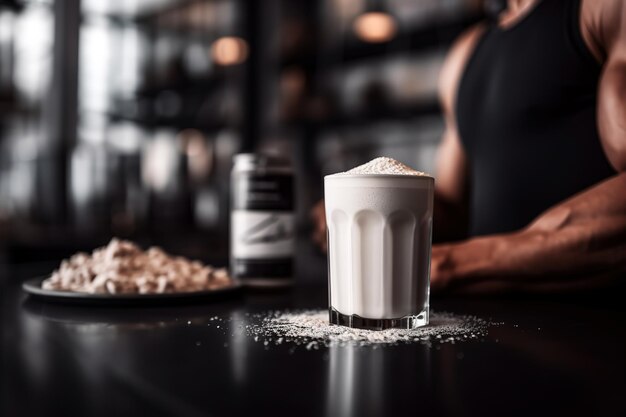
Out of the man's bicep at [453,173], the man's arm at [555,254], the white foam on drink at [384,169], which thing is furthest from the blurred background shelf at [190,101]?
the white foam on drink at [384,169]

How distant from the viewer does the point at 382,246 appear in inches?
25.8

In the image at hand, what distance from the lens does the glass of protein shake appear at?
64cm

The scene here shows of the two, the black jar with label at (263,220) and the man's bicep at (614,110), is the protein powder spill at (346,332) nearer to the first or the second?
the black jar with label at (263,220)

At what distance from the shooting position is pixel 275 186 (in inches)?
36.4

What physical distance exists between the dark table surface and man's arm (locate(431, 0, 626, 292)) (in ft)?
0.57

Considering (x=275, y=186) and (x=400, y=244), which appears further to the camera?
(x=275, y=186)

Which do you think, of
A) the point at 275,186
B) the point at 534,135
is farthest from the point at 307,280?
the point at 534,135

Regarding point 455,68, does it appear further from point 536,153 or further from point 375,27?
point 375,27

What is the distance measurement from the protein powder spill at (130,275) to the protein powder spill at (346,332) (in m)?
0.17

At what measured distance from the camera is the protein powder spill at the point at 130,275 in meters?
0.78

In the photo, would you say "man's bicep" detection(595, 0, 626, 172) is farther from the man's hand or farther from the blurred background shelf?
the blurred background shelf

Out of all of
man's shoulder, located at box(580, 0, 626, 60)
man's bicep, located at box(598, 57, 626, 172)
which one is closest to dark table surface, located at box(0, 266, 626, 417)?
man's bicep, located at box(598, 57, 626, 172)

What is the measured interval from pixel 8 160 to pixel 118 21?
170 centimetres

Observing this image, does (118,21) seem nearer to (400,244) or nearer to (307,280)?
(307,280)
